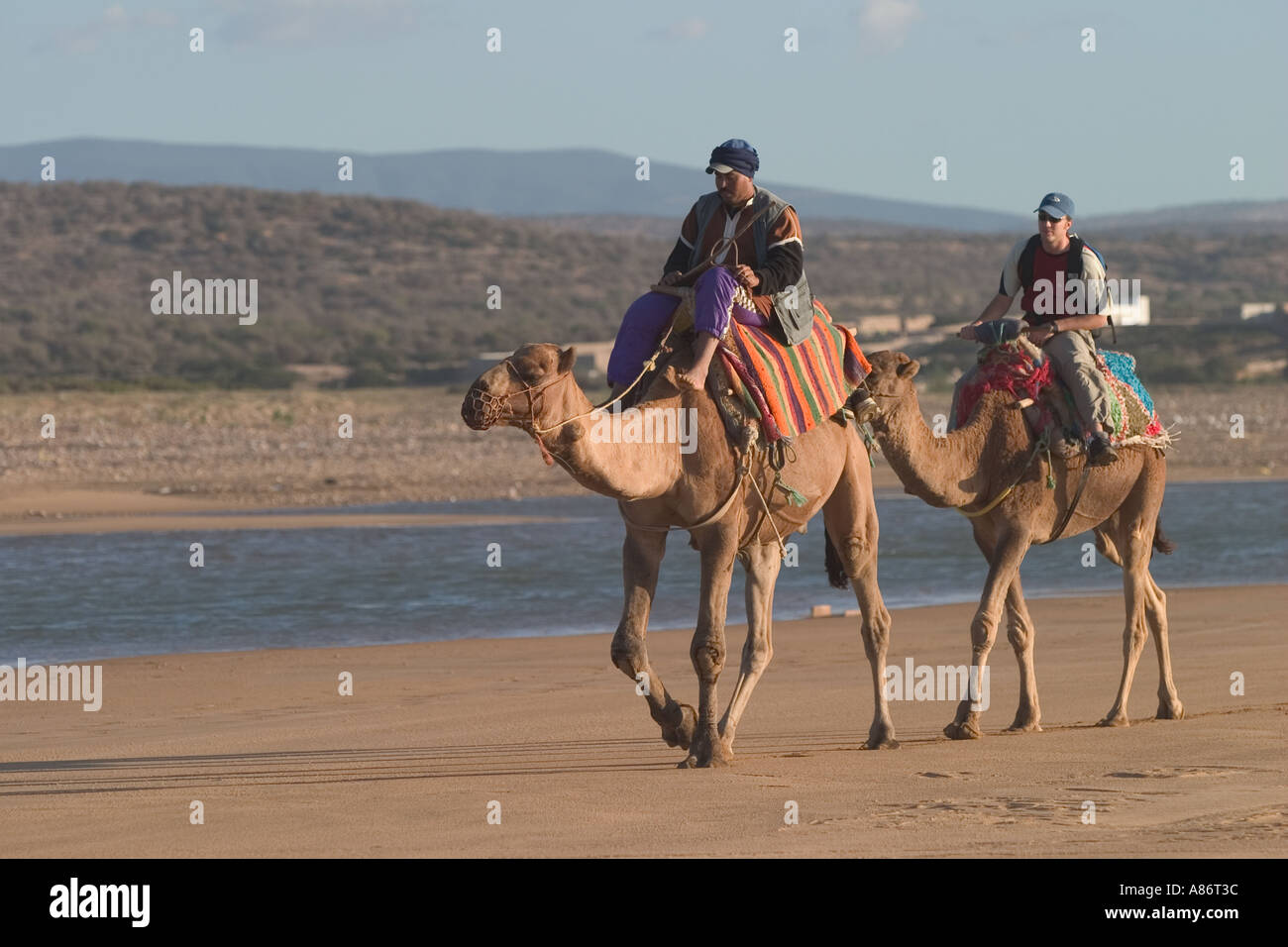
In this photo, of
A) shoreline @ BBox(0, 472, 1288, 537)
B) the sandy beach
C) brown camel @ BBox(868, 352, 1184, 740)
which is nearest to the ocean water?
shoreline @ BBox(0, 472, 1288, 537)

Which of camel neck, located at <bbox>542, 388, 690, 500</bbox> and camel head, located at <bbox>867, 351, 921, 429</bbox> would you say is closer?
camel neck, located at <bbox>542, 388, 690, 500</bbox>

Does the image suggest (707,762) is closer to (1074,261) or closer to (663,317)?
(663,317)

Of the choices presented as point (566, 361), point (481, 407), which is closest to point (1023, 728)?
point (566, 361)

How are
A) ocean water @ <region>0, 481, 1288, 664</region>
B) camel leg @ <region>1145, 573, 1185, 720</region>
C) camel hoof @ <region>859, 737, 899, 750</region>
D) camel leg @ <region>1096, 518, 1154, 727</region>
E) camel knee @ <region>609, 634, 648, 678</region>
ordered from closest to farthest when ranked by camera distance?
camel knee @ <region>609, 634, 648, 678</region> < camel hoof @ <region>859, 737, 899, 750</region> < camel leg @ <region>1145, 573, 1185, 720</region> < camel leg @ <region>1096, 518, 1154, 727</region> < ocean water @ <region>0, 481, 1288, 664</region>

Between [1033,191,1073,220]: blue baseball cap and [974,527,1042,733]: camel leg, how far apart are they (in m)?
1.79

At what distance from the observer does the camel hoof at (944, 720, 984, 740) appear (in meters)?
10.7

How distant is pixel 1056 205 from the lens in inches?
445

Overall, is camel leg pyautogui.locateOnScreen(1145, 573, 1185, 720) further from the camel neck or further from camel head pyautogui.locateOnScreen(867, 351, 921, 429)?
the camel neck

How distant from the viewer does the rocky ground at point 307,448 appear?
28.4m

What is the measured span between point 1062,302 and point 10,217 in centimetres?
8673

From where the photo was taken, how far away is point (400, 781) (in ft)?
31.4

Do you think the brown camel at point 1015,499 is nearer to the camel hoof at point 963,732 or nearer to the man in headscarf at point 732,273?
the camel hoof at point 963,732

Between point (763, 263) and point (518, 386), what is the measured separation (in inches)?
87.6

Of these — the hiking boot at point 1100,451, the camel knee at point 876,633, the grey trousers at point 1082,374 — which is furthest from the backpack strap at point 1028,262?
the camel knee at point 876,633
